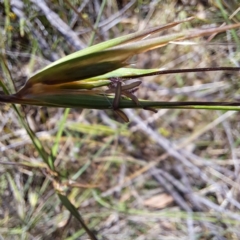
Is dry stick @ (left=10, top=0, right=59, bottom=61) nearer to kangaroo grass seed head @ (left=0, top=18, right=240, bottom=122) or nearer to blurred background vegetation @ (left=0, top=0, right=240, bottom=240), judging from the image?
blurred background vegetation @ (left=0, top=0, right=240, bottom=240)

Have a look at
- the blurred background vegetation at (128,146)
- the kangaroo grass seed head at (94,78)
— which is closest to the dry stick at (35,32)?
the blurred background vegetation at (128,146)

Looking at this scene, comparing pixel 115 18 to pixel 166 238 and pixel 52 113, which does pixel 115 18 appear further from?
pixel 166 238

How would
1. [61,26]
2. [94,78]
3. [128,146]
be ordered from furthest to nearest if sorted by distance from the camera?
1. [128,146]
2. [61,26]
3. [94,78]

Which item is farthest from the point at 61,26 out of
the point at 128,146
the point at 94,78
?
the point at 94,78

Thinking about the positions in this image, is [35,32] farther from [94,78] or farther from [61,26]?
[94,78]

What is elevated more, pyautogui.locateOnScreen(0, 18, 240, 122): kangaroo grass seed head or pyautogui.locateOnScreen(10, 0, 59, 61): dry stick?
pyautogui.locateOnScreen(10, 0, 59, 61): dry stick

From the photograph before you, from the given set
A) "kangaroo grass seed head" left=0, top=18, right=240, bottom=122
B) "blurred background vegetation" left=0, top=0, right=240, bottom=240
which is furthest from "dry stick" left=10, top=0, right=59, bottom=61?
"kangaroo grass seed head" left=0, top=18, right=240, bottom=122

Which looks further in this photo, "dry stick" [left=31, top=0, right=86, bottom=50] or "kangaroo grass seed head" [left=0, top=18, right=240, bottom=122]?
"dry stick" [left=31, top=0, right=86, bottom=50]

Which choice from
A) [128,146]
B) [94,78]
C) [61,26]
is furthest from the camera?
[128,146]

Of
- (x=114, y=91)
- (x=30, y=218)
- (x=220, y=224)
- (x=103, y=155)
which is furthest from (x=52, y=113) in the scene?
(x=114, y=91)
